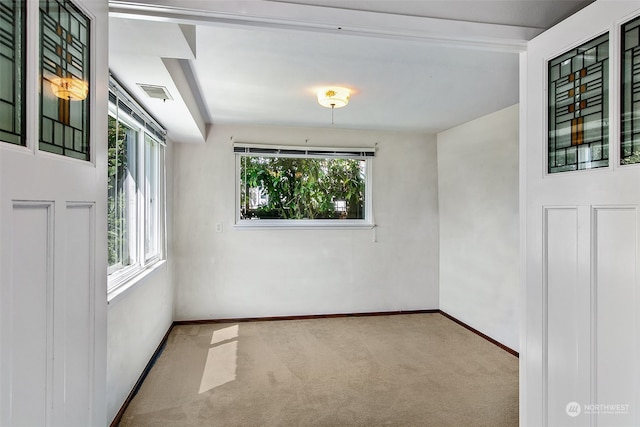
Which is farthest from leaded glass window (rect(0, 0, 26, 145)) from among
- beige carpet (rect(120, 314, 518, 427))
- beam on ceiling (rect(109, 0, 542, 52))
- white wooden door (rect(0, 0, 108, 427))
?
beige carpet (rect(120, 314, 518, 427))

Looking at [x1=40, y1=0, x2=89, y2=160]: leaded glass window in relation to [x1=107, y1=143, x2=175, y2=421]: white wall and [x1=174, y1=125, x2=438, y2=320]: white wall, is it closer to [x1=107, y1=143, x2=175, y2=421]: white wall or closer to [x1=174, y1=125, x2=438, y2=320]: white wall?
[x1=107, y1=143, x2=175, y2=421]: white wall

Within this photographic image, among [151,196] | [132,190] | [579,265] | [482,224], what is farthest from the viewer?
[482,224]

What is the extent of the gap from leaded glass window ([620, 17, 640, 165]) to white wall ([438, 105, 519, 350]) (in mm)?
2380

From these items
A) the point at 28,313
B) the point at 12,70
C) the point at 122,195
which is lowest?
the point at 28,313

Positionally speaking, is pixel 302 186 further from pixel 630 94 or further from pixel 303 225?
pixel 630 94

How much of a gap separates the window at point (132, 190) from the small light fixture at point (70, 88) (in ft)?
4.75

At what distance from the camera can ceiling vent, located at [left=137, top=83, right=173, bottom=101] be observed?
227 centimetres

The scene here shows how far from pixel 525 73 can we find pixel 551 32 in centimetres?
16

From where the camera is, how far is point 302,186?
4.41 meters

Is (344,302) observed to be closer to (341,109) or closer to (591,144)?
(341,109)

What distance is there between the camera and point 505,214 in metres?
3.48

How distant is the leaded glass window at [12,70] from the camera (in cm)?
66

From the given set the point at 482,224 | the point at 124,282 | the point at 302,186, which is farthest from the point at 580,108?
the point at 302,186

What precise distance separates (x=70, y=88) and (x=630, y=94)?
5.11ft
